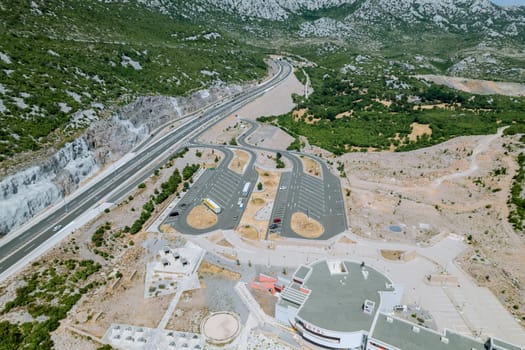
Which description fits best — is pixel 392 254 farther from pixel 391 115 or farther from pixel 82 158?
pixel 391 115

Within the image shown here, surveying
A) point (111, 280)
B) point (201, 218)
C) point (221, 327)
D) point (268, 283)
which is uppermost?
point (268, 283)

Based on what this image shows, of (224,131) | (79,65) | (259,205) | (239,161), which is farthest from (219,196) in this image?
(79,65)

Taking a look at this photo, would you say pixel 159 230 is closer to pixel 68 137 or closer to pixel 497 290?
pixel 68 137

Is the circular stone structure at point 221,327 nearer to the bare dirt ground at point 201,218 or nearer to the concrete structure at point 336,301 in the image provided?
the concrete structure at point 336,301

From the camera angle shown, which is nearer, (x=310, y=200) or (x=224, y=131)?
(x=310, y=200)

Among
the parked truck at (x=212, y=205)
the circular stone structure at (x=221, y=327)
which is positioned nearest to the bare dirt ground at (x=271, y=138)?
the parked truck at (x=212, y=205)

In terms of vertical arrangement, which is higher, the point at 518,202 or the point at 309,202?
the point at 518,202

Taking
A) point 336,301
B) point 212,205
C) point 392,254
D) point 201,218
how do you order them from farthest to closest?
1. point 212,205
2. point 201,218
3. point 392,254
4. point 336,301

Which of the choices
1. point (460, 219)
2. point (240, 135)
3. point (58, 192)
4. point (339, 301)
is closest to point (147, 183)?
point (58, 192)
